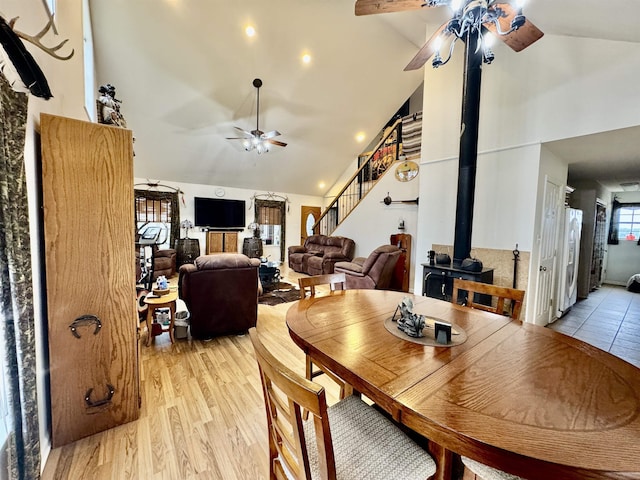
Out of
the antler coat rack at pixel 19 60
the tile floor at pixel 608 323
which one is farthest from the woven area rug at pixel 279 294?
the tile floor at pixel 608 323

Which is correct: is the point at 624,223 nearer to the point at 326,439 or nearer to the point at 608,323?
the point at 608,323

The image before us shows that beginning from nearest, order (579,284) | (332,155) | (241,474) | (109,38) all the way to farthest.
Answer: (241,474)
(109,38)
(579,284)
(332,155)

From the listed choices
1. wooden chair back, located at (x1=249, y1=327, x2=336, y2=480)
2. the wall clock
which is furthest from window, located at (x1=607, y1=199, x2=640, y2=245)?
wooden chair back, located at (x1=249, y1=327, x2=336, y2=480)

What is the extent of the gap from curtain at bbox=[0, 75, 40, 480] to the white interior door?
4407 mm

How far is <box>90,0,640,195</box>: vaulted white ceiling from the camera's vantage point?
3967 mm

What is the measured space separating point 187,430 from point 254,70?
5.61 m

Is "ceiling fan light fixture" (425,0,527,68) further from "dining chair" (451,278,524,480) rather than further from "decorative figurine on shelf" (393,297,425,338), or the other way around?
"decorative figurine on shelf" (393,297,425,338)

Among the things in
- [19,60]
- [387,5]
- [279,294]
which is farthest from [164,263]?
[387,5]

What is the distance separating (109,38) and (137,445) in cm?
564

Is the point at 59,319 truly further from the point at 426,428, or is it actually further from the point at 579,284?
the point at 579,284

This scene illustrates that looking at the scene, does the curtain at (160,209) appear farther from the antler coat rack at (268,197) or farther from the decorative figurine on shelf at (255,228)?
the antler coat rack at (268,197)

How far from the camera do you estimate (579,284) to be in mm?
5184

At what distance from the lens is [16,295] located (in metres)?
1.02

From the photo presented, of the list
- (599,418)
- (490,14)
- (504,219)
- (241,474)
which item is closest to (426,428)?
(599,418)
